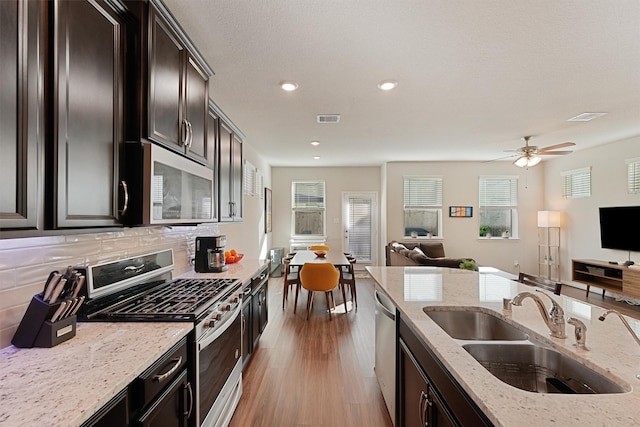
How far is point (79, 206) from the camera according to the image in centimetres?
116

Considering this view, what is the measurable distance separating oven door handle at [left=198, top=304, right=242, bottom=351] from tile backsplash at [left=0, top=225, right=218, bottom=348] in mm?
709

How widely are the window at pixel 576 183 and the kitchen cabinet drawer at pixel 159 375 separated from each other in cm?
723

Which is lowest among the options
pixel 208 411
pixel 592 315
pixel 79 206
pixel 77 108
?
pixel 208 411

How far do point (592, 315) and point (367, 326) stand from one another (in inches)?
104

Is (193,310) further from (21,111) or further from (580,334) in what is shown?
(580,334)

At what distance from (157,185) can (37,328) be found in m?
0.72

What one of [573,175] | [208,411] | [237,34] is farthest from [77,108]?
[573,175]

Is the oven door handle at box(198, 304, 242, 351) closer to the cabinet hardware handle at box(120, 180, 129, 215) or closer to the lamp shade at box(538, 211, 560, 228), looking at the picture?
the cabinet hardware handle at box(120, 180, 129, 215)

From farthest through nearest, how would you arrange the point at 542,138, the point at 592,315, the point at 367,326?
1. the point at 542,138
2. the point at 367,326
3. the point at 592,315

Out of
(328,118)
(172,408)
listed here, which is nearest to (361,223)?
(328,118)

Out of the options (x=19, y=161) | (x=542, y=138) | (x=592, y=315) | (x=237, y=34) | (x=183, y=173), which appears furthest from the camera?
(x=542, y=138)

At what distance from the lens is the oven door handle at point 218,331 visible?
1525 mm

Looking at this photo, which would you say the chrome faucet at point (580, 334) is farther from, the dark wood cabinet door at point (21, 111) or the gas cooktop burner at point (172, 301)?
the dark wood cabinet door at point (21, 111)

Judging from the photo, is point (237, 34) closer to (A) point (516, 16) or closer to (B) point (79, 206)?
(B) point (79, 206)
